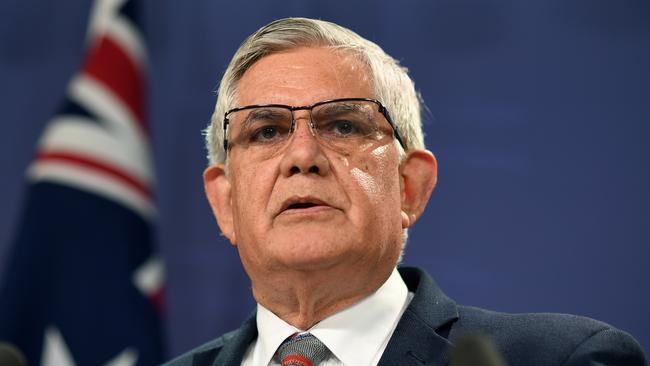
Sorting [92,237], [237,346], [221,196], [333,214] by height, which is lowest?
[92,237]

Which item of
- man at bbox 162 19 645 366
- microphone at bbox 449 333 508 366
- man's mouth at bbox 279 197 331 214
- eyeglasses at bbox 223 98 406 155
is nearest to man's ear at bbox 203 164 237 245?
man at bbox 162 19 645 366

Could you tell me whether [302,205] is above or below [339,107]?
below

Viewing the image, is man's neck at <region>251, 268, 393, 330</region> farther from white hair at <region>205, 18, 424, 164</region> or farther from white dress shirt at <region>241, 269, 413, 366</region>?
white hair at <region>205, 18, 424, 164</region>

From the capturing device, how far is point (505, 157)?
3242 mm

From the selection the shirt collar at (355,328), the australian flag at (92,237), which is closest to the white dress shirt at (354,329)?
the shirt collar at (355,328)

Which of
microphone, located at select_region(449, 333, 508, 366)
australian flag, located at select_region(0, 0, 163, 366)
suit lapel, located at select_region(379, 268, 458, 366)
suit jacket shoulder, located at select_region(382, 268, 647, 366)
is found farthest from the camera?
australian flag, located at select_region(0, 0, 163, 366)

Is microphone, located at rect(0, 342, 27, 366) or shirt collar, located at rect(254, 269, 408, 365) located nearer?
microphone, located at rect(0, 342, 27, 366)

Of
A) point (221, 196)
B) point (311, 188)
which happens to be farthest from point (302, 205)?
point (221, 196)

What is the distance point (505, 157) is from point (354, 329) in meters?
1.39

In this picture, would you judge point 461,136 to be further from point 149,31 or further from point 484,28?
point 149,31

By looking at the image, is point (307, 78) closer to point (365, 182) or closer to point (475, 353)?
point (365, 182)

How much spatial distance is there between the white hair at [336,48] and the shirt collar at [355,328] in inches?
14.6

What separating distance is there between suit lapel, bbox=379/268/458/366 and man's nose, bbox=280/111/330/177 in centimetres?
38

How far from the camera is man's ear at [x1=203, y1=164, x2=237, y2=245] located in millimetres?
2328
